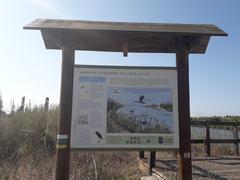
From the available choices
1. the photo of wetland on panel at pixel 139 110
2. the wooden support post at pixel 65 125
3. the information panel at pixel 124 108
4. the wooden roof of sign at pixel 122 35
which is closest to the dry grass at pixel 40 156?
the wooden support post at pixel 65 125

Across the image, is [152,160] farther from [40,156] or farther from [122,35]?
[122,35]

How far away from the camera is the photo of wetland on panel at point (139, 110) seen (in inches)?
175

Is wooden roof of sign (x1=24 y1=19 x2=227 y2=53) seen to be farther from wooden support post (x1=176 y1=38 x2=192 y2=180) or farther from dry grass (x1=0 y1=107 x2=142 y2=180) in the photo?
dry grass (x1=0 y1=107 x2=142 y2=180)

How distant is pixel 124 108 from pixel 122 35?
120 centimetres

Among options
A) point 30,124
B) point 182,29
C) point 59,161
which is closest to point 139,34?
point 182,29

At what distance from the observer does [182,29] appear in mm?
4598

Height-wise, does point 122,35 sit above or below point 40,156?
above

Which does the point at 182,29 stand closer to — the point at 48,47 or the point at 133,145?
the point at 133,145

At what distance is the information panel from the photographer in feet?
14.4

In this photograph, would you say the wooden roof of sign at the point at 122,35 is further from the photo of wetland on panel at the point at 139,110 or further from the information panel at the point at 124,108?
the photo of wetland on panel at the point at 139,110

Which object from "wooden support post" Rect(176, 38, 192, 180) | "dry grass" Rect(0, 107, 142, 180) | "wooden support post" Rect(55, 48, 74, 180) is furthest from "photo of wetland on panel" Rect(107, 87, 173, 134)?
"dry grass" Rect(0, 107, 142, 180)

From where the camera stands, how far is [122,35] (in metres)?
4.71

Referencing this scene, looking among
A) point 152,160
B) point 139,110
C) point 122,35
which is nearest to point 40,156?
point 152,160

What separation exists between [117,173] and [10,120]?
4.74m
